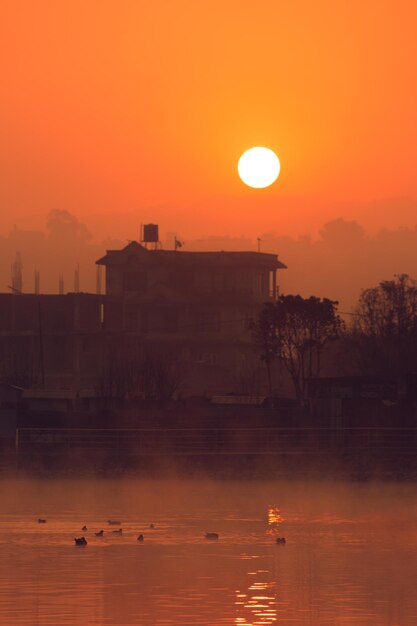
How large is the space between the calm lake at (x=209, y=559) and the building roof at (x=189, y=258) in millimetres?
118424

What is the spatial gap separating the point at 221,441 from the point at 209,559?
1924 inches

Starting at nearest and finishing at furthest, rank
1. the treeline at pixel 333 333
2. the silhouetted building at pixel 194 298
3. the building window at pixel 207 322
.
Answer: the treeline at pixel 333 333 < the silhouetted building at pixel 194 298 < the building window at pixel 207 322

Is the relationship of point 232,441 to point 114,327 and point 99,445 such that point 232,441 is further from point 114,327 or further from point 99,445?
point 114,327

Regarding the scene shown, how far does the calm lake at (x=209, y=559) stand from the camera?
909 inches

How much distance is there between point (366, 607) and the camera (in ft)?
77.3

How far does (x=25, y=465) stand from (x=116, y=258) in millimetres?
104304

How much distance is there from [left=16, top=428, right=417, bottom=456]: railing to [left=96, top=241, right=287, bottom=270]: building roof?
8414 cm

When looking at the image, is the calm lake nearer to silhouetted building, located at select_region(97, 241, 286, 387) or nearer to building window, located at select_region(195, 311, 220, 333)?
silhouetted building, located at select_region(97, 241, 286, 387)

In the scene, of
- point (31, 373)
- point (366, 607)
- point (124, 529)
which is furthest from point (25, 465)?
point (31, 373)

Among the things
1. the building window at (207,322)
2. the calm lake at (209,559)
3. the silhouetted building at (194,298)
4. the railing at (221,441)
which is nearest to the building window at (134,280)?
the silhouetted building at (194,298)

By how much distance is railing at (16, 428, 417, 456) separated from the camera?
74250 millimetres

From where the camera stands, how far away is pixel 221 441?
78.6m

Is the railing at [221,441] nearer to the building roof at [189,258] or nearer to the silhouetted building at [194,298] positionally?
the silhouetted building at [194,298]

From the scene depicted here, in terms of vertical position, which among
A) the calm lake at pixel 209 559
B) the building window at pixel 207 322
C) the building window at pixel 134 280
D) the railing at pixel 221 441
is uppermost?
the building window at pixel 134 280
